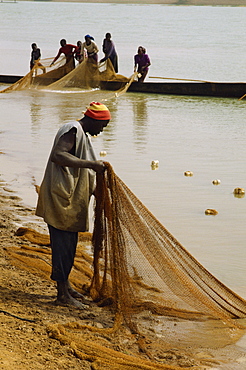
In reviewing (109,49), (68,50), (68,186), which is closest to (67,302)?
(68,186)

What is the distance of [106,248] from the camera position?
11.8 ft

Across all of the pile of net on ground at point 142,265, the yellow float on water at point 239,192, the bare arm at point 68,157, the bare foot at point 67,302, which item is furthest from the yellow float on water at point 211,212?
the bare arm at point 68,157

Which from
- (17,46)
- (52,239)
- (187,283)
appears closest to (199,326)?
(187,283)

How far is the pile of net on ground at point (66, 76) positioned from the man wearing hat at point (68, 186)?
12.8 m

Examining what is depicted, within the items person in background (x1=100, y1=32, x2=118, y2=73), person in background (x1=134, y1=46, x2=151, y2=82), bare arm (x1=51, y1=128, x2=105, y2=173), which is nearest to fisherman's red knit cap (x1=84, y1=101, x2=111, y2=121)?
bare arm (x1=51, y1=128, x2=105, y2=173)

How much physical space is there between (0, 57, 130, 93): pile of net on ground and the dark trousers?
1291 centimetres

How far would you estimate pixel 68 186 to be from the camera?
3.41 meters

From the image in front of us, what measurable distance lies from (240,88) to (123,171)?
9.75m

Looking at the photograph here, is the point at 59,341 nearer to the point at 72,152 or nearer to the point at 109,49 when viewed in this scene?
the point at 72,152

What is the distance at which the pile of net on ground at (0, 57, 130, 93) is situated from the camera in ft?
52.7

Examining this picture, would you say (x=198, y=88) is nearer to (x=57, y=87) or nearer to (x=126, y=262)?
(x=57, y=87)

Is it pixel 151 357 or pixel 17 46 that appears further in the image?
pixel 17 46

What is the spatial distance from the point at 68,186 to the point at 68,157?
0.20 meters

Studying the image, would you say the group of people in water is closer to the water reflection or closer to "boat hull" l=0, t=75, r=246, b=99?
"boat hull" l=0, t=75, r=246, b=99
